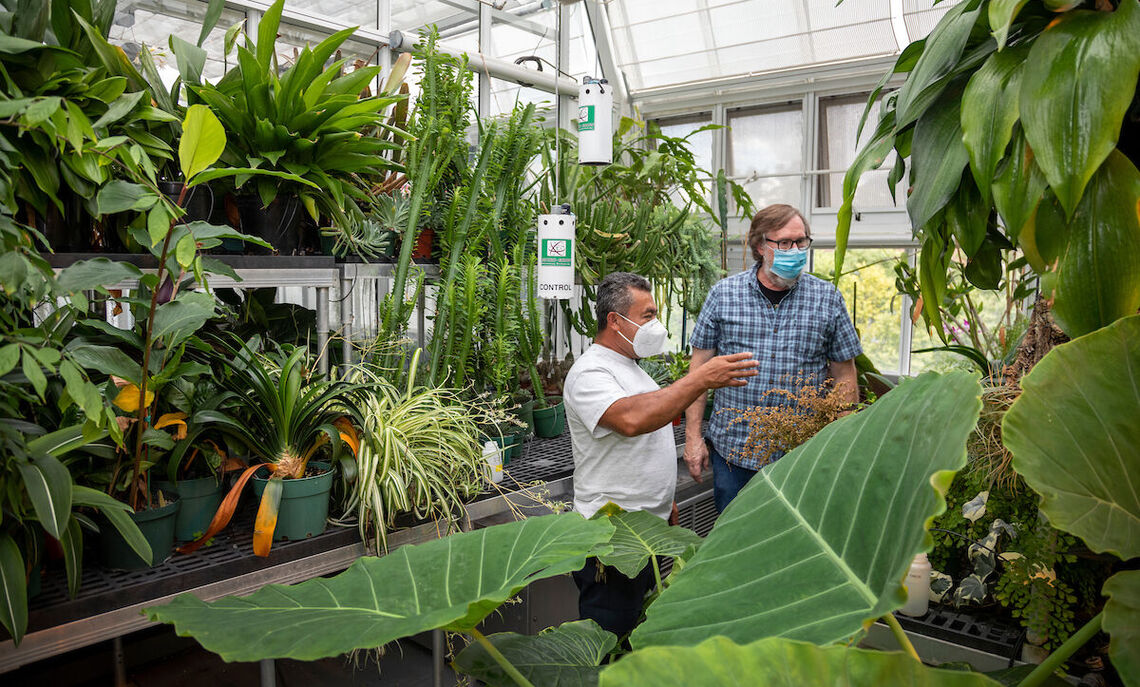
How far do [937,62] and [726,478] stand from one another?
6.34 feet

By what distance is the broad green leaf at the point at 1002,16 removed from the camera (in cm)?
73

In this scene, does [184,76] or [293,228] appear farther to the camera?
[293,228]

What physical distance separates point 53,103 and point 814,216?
6053 mm

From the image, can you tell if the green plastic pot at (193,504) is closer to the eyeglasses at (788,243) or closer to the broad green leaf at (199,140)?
the broad green leaf at (199,140)

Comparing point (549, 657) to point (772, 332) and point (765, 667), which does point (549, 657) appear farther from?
point (772, 332)

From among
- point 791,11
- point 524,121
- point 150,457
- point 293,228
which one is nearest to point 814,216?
point 791,11

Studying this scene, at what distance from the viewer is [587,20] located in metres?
6.30

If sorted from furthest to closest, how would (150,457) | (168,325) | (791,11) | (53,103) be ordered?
1. (791,11)
2. (150,457)
3. (168,325)
4. (53,103)

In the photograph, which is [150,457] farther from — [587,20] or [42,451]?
[587,20]

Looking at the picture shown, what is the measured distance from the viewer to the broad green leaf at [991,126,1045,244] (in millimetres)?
804

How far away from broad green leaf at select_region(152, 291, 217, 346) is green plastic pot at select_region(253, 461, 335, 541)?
0.47 meters

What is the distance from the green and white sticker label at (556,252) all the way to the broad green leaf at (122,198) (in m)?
1.44

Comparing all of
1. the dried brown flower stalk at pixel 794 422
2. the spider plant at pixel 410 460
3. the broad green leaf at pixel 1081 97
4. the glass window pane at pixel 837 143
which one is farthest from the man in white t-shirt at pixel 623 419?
the glass window pane at pixel 837 143

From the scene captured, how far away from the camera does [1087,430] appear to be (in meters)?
0.67
